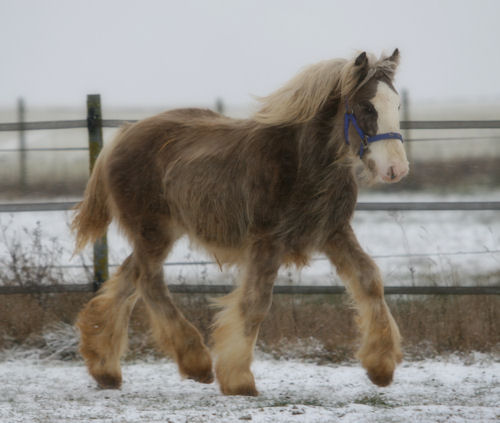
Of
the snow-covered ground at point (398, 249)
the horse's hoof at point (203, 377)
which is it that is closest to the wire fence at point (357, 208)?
the snow-covered ground at point (398, 249)

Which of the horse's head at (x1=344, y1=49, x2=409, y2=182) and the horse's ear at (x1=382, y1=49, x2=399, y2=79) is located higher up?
the horse's ear at (x1=382, y1=49, x2=399, y2=79)

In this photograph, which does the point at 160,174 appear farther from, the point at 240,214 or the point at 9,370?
the point at 9,370

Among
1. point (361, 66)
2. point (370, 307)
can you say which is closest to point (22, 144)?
point (370, 307)

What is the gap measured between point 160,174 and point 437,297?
268 cm

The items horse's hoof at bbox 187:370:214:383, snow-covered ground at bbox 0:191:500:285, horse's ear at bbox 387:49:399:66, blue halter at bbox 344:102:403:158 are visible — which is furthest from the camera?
snow-covered ground at bbox 0:191:500:285

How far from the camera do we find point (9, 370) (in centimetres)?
556

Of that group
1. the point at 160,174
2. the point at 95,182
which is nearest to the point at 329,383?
the point at 160,174

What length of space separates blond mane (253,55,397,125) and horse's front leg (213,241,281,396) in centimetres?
81

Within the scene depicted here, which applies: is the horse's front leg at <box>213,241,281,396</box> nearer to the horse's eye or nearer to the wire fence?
the horse's eye

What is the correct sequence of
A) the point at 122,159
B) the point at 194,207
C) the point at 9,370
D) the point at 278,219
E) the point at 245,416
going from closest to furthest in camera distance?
the point at 245,416 < the point at 278,219 < the point at 194,207 < the point at 122,159 < the point at 9,370

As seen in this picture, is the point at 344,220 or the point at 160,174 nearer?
the point at 344,220

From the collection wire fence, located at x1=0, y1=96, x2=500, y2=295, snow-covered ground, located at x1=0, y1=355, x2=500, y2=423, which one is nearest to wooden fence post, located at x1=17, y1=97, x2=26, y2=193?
wire fence, located at x1=0, y1=96, x2=500, y2=295

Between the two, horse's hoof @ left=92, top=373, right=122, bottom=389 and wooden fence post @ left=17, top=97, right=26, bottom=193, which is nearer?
horse's hoof @ left=92, top=373, right=122, bottom=389

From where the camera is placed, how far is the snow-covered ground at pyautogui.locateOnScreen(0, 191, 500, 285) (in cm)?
631
